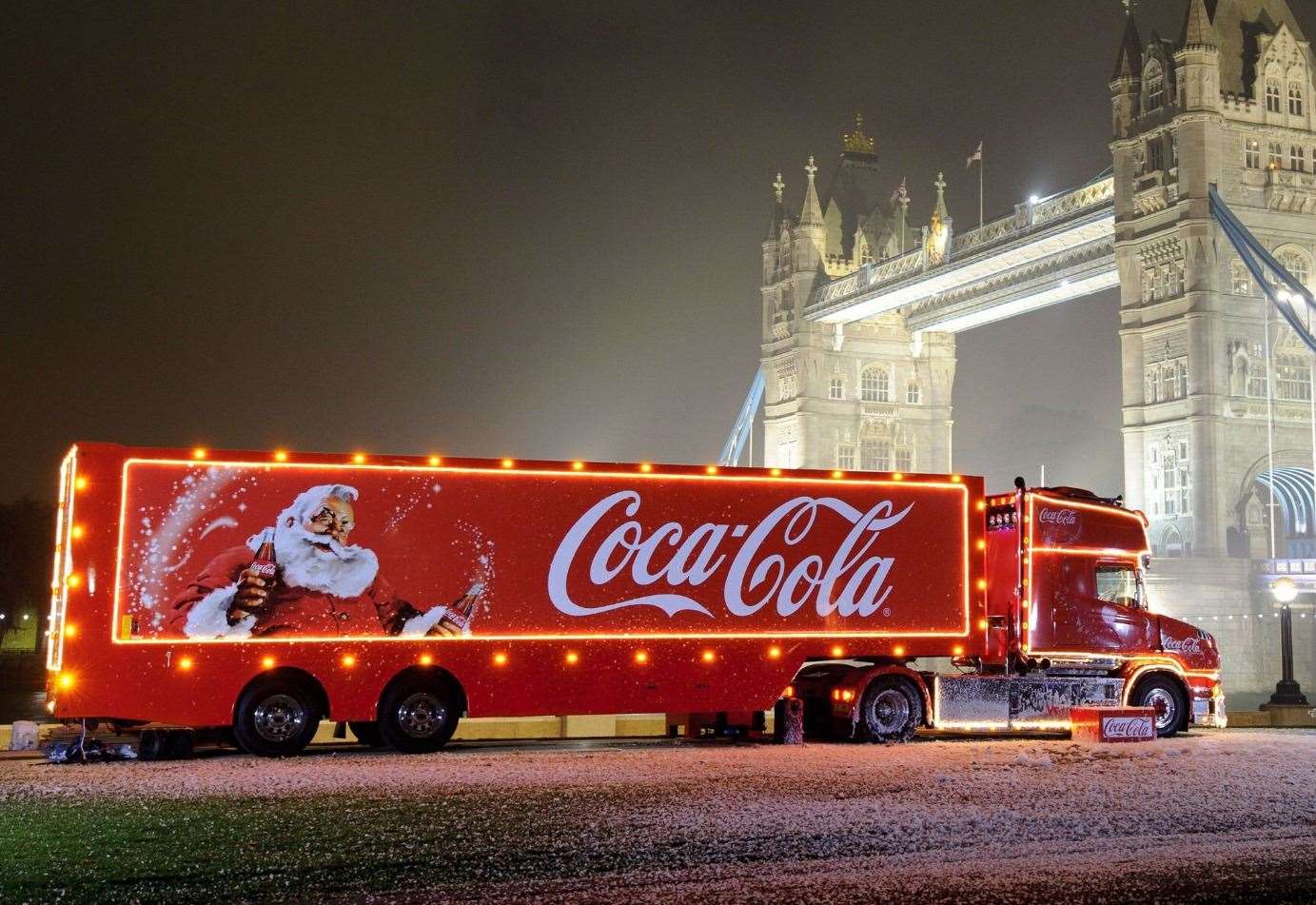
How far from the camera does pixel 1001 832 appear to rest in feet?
36.9

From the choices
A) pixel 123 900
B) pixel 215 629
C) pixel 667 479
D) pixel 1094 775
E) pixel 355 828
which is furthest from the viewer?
pixel 667 479

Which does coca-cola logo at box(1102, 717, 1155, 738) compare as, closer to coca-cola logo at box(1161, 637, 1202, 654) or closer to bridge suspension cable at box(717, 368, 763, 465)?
coca-cola logo at box(1161, 637, 1202, 654)

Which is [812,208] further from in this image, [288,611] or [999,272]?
[288,611]

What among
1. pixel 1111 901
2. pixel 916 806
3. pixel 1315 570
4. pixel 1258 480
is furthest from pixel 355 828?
pixel 1258 480

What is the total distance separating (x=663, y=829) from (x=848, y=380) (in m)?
82.5

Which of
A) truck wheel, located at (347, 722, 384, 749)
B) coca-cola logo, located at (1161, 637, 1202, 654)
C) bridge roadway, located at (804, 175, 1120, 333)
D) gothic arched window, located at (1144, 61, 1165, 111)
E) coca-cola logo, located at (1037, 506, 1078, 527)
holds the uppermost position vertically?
gothic arched window, located at (1144, 61, 1165, 111)

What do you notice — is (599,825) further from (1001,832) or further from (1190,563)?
(1190,563)

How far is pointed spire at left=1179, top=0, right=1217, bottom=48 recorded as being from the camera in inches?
2173

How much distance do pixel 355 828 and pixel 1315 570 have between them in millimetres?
43171

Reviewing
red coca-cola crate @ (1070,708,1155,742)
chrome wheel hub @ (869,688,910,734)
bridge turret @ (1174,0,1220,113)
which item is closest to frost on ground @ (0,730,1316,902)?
chrome wheel hub @ (869,688,910,734)

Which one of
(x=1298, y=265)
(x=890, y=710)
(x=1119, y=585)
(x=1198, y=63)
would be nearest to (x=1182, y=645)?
(x=1119, y=585)

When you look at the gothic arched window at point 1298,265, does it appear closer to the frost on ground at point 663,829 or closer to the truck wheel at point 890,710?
the truck wheel at point 890,710

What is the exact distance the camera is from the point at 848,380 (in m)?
92.3

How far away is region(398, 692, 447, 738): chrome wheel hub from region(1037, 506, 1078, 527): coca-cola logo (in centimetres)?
852
